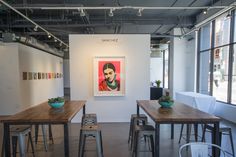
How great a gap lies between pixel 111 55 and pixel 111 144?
111 inches

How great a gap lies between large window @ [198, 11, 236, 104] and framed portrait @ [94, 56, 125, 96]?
11.3 feet

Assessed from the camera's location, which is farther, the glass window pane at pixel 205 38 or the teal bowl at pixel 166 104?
the glass window pane at pixel 205 38

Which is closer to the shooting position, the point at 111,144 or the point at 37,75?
the point at 111,144

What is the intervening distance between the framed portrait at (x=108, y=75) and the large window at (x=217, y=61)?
11.3ft

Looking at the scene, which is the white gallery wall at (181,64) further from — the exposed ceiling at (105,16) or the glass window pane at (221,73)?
the glass window pane at (221,73)

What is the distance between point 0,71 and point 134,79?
4.80 meters

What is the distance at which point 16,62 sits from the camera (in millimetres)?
6695

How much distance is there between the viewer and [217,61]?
6.78 metres

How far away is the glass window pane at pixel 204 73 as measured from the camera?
7.43 meters

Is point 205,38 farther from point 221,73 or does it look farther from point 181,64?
point 221,73

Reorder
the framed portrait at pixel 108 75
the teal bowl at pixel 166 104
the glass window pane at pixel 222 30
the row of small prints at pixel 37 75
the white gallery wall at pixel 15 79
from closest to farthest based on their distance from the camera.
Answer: the teal bowl at pixel 166 104
the framed portrait at pixel 108 75
the glass window pane at pixel 222 30
the white gallery wall at pixel 15 79
the row of small prints at pixel 37 75

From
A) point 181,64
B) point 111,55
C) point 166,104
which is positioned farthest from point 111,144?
point 181,64

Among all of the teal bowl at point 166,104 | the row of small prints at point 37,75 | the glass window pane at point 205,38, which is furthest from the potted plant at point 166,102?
the row of small prints at point 37,75

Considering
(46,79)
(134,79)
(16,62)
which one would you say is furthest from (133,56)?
(46,79)
